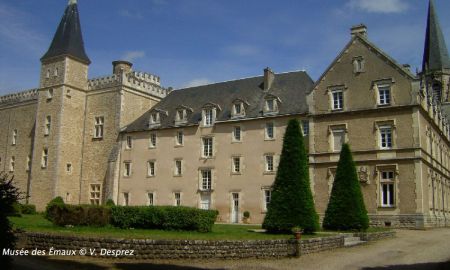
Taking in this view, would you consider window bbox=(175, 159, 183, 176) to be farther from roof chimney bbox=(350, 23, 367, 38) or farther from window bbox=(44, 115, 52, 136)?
roof chimney bbox=(350, 23, 367, 38)

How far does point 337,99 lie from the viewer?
100 ft

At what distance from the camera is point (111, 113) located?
41469mm

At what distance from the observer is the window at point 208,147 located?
36.1 meters

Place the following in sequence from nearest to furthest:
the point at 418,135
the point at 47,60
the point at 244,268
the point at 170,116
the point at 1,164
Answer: the point at 244,268, the point at 418,135, the point at 170,116, the point at 47,60, the point at 1,164

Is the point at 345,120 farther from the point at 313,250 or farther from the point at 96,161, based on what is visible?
the point at 96,161

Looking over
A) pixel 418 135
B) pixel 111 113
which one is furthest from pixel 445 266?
pixel 111 113

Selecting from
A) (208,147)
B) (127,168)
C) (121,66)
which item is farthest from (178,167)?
(121,66)

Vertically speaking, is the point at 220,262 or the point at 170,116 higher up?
the point at 170,116

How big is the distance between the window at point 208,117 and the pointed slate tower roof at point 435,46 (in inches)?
1441

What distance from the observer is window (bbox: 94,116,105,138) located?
138 ft

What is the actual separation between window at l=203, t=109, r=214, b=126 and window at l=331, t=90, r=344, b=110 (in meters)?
10.2

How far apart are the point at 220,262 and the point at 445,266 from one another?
636cm

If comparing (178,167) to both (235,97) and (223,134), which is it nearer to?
(223,134)

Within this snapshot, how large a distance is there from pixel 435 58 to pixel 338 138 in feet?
122
